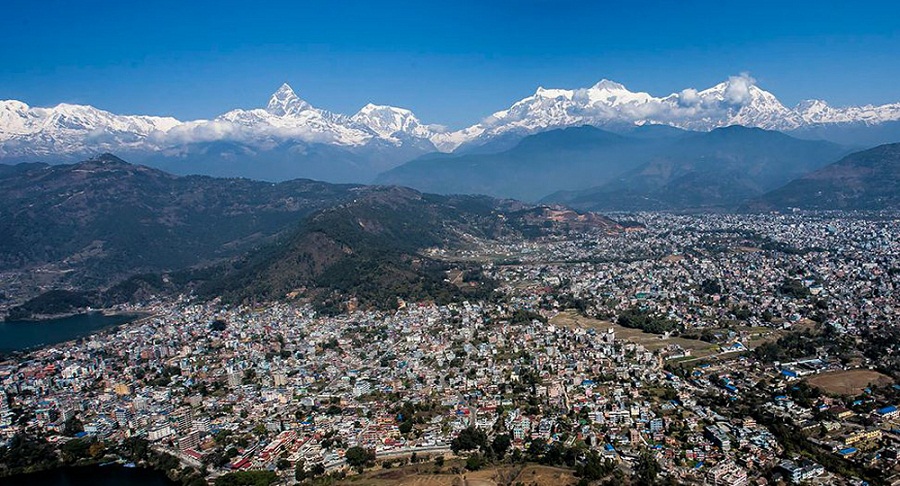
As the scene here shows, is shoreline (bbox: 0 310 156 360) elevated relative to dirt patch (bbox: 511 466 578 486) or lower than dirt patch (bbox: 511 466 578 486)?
elevated

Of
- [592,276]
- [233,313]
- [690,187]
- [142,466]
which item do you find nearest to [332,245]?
[233,313]

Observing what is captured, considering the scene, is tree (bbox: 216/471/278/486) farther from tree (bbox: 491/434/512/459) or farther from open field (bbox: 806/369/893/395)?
open field (bbox: 806/369/893/395)

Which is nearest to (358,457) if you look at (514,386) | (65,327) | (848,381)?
(514,386)

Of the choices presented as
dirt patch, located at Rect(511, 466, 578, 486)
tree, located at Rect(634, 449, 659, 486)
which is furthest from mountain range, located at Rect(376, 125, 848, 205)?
dirt patch, located at Rect(511, 466, 578, 486)

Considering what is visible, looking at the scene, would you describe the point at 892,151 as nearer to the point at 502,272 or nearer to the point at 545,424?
the point at 502,272

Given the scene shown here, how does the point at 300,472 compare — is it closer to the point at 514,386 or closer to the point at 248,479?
the point at 248,479
